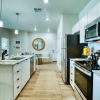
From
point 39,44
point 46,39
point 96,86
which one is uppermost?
point 46,39

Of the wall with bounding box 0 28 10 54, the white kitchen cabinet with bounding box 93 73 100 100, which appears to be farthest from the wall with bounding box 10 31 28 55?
the white kitchen cabinet with bounding box 93 73 100 100

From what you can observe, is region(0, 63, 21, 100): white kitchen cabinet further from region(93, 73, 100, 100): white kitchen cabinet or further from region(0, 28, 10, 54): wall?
region(0, 28, 10, 54): wall

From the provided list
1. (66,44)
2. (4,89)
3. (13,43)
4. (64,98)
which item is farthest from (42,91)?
(13,43)

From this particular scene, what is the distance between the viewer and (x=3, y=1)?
15.3 feet

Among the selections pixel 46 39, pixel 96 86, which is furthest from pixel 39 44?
pixel 96 86

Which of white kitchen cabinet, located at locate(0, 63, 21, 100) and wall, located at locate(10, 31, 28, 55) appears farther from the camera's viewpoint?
wall, located at locate(10, 31, 28, 55)

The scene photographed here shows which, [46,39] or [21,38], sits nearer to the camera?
[21,38]

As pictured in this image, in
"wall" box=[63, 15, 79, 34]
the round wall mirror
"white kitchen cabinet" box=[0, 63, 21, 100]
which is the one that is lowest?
"white kitchen cabinet" box=[0, 63, 21, 100]

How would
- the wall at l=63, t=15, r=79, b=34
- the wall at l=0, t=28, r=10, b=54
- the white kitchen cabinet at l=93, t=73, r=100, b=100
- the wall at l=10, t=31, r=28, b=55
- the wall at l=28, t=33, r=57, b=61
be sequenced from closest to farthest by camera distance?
the white kitchen cabinet at l=93, t=73, r=100, b=100 → the wall at l=63, t=15, r=79, b=34 → the wall at l=0, t=28, r=10, b=54 → the wall at l=10, t=31, r=28, b=55 → the wall at l=28, t=33, r=57, b=61

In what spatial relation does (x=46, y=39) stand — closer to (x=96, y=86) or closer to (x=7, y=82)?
(x=7, y=82)

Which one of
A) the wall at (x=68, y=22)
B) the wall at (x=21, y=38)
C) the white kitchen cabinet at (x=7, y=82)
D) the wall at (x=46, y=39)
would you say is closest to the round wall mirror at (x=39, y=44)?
the wall at (x=46, y=39)

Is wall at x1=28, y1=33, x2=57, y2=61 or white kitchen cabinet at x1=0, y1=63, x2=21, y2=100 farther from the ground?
wall at x1=28, y1=33, x2=57, y2=61

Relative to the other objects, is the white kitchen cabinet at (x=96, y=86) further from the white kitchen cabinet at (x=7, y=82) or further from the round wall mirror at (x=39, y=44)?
the round wall mirror at (x=39, y=44)

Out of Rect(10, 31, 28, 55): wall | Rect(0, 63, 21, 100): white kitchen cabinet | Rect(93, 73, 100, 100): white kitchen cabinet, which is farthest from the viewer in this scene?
Rect(10, 31, 28, 55): wall
